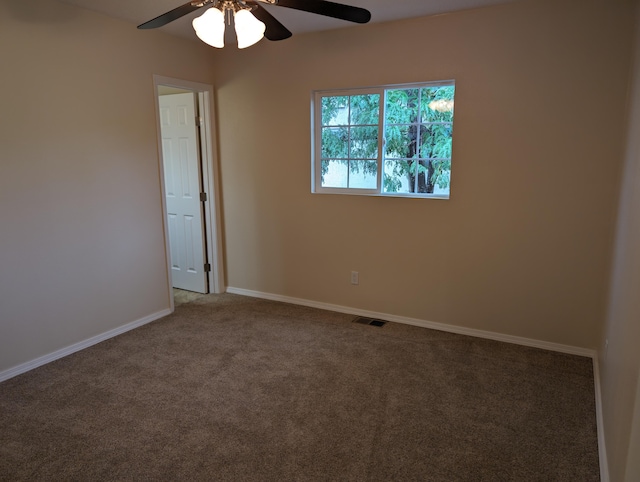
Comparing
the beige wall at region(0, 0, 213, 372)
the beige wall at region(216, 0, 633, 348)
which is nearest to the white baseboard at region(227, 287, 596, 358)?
the beige wall at region(216, 0, 633, 348)

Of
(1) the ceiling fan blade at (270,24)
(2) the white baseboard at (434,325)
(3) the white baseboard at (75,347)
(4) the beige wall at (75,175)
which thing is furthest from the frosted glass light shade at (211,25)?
(2) the white baseboard at (434,325)

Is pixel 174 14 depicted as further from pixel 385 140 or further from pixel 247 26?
pixel 385 140

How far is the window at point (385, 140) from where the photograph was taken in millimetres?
3367

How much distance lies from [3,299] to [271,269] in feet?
7.12

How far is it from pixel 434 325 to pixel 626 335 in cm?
182

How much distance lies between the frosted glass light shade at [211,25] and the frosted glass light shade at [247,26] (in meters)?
0.08

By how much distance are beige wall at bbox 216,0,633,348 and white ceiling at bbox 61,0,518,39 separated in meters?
0.12

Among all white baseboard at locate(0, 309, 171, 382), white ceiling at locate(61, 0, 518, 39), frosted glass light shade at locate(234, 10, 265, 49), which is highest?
white ceiling at locate(61, 0, 518, 39)

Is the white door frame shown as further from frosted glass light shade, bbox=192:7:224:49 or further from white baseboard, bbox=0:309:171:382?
frosted glass light shade, bbox=192:7:224:49

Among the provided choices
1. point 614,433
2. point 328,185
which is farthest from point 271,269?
point 614,433

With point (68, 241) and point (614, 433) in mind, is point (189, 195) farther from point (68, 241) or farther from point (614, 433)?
point (614, 433)

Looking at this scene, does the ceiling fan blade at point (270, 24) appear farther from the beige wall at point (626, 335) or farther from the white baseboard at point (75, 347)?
the white baseboard at point (75, 347)

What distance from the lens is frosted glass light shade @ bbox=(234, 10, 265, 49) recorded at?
6.22ft

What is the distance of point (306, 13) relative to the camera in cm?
311
